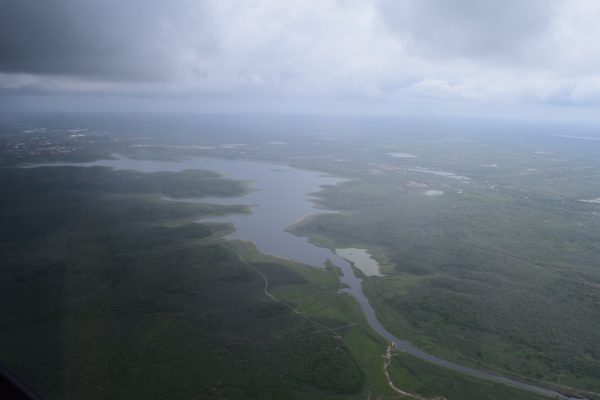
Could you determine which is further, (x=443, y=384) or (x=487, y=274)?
(x=487, y=274)

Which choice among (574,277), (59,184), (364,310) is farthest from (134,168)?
(574,277)

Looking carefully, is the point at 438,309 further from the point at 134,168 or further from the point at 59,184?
the point at 134,168

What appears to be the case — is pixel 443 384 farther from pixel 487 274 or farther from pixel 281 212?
pixel 281 212

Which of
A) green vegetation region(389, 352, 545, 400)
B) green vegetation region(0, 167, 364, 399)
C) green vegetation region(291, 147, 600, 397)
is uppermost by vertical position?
green vegetation region(291, 147, 600, 397)

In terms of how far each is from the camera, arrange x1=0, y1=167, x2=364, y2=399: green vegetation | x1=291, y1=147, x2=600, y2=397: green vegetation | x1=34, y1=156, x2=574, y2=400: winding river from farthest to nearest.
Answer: x1=34, y1=156, x2=574, y2=400: winding river
x1=291, y1=147, x2=600, y2=397: green vegetation
x1=0, y1=167, x2=364, y2=399: green vegetation

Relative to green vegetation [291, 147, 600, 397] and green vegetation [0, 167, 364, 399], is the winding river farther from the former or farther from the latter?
green vegetation [0, 167, 364, 399]

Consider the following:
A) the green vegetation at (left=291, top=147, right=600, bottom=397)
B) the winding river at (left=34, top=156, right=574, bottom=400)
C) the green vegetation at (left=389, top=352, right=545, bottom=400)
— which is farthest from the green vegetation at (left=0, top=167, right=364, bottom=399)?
the green vegetation at (left=291, top=147, right=600, bottom=397)

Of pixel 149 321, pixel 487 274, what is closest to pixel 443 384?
pixel 487 274

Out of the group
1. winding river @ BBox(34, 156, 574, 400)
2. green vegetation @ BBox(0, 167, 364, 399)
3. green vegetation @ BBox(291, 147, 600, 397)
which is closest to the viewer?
green vegetation @ BBox(0, 167, 364, 399)
